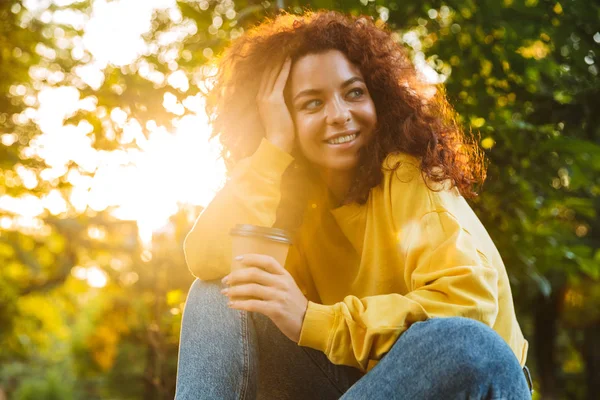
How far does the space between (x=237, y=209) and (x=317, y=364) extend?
0.55 m

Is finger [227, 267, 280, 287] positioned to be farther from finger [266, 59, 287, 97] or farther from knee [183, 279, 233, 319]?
finger [266, 59, 287, 97]

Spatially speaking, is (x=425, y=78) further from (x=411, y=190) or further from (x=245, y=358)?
(x=245, y=358)

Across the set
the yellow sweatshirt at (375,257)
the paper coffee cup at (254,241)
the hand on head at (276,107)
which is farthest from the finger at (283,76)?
the paper coffee cup at (254,241)

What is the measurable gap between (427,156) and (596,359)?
10890 millimetres

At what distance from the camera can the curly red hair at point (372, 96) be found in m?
1.81

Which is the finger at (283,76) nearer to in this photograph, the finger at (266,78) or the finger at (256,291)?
the finger at (266,78)

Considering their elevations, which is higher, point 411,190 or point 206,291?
point 411,190

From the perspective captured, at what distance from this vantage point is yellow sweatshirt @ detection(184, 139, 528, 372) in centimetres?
137

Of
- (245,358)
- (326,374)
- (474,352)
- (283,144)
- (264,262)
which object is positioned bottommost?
(326,374)

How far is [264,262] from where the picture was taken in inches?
57.1

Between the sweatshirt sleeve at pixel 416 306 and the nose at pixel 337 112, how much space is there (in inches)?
21.9

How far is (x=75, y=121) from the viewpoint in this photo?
10.6 feet

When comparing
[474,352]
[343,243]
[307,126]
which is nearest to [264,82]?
[307,126]

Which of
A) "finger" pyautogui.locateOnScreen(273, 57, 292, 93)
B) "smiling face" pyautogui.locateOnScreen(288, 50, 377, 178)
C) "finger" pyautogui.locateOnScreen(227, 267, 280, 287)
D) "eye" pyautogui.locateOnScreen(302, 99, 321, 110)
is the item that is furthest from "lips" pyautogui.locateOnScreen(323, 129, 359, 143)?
"finger" pyautogui.locateOnScreen(227, 267, 280, 287)
